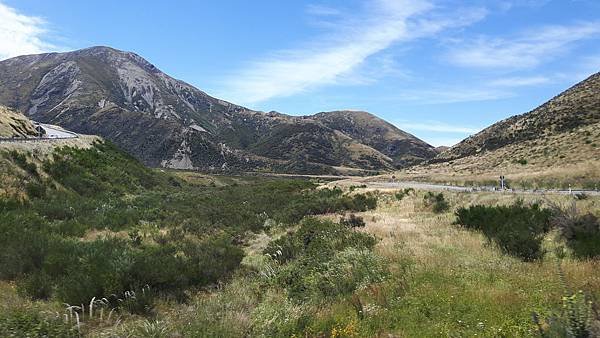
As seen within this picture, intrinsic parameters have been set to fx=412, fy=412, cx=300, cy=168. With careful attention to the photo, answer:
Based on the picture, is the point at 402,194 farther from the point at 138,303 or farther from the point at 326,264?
the point at 138,303

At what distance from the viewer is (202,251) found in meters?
16.3

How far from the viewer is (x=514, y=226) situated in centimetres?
1684

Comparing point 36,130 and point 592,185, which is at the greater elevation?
point 36,130

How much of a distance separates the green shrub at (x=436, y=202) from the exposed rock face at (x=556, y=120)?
146 feet

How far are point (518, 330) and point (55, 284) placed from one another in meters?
11.1

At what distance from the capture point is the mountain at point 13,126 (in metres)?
43.4

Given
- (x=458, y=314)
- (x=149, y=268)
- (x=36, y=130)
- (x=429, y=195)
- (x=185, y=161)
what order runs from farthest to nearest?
(x=185, y=161), (x=36, y=130), (x=429, y=195), (x=149, y=268), (x=458, y=314)

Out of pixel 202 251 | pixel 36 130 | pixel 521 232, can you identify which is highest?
Answer: pixel 36 130

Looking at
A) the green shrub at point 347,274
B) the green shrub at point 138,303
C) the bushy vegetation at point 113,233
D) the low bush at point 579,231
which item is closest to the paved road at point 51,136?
the bushy vegetation at point 113,233

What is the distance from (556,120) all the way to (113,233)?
77022 mm

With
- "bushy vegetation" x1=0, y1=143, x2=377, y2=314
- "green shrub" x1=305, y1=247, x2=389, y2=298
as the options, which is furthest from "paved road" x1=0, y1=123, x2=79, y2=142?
"green shrub" x1=305, y1=247, x2=389, y2=298

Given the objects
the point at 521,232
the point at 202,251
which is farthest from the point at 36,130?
the point at 521,232

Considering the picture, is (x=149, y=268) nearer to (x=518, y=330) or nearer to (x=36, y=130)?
(x=518, y=330)

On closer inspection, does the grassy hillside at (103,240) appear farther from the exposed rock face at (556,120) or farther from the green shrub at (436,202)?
the exposed rock face at (556,120)
